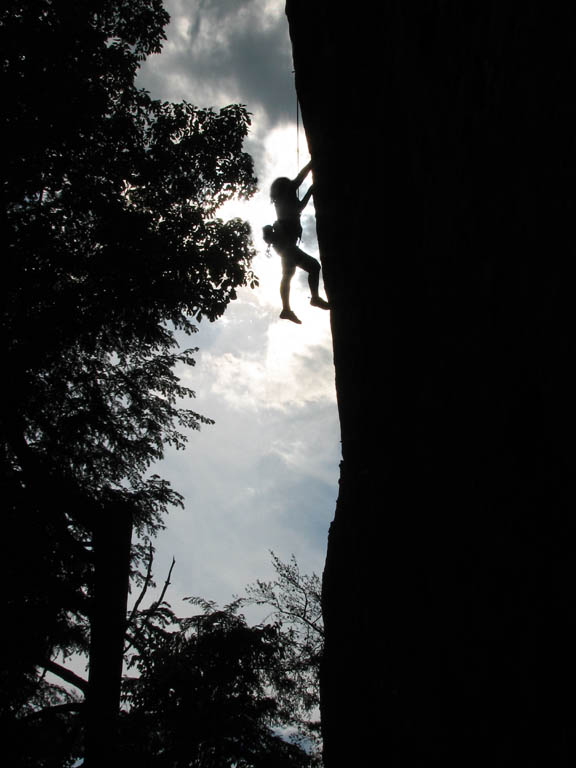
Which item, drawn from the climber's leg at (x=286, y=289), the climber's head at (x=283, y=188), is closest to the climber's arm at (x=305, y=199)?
the climber's head at (x=283, y=188)

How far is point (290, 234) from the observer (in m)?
5.95

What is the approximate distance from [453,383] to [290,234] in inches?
185

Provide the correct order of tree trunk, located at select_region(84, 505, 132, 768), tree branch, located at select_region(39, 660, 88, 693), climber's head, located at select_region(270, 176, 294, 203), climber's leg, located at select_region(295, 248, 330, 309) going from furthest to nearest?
climber's leg, located at select_region(295, 248, 330, 309) < climber's head, located at select_region(270, 176, 294, 203) < tree branch, located at select_region(39, 660, 88, 693) < tree trunk, located at select_region(84, 505, 132, 768)

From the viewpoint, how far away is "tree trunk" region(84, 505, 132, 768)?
4.88m

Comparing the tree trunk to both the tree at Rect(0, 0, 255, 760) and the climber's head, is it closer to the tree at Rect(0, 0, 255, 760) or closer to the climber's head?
the tree at Rect(0, 0, 255, 760)

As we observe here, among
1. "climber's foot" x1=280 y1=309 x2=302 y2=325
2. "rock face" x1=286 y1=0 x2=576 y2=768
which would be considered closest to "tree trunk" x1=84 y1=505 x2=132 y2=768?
"climber's foot" x1=280 y1=309 x2=302 y2=325

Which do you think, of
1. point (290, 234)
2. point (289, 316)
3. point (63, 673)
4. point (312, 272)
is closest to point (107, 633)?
point (63, 673)

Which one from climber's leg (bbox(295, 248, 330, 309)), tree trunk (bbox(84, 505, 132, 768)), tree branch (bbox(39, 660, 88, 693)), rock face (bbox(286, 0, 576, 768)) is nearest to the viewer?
rock face (bbox(286, 0, 576, 768))

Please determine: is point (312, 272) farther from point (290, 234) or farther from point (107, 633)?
point (107, 633)

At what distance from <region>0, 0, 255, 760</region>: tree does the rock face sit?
14.6 ft

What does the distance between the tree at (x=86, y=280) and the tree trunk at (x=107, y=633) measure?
22 mm

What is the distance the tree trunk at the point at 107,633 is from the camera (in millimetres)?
4879

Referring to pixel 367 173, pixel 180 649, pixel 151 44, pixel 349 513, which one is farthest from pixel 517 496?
pixel 151 44

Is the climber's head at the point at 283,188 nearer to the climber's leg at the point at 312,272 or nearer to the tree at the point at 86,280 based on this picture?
the climber's leg at the point at 312,272
